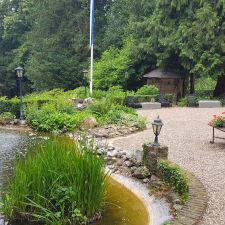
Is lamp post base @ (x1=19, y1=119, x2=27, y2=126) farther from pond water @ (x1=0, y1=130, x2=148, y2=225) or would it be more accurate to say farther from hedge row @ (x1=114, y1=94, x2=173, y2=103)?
hedge row @ (x1=114, y1=94, x2=173, y2=103)

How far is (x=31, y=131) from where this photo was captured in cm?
1338

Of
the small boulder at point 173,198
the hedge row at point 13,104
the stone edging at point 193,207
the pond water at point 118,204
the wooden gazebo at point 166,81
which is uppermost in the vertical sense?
the wooden gazebo at point 166,81

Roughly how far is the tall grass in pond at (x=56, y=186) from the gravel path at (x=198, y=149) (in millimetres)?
1668

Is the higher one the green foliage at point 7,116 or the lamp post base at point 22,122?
the green foliage at point 7,116

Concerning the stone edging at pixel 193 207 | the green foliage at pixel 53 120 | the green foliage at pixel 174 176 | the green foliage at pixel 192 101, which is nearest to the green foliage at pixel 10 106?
the green foliage at pixel 53 120

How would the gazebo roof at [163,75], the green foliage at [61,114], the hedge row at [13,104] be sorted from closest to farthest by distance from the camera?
the green foliage at [61,114]
the hedge row at [13,104]
the gazebo roof at [163,75]

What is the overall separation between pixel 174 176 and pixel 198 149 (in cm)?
332

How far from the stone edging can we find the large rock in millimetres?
6942

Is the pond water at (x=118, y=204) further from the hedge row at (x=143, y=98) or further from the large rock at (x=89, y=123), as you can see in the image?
the hedge row at (x=143, y=98)

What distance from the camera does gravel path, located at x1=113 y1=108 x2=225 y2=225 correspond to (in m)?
5.96

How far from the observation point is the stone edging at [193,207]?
5.06m

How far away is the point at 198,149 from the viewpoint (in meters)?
9.84

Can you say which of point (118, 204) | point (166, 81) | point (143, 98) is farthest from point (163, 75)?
point (118, 204)

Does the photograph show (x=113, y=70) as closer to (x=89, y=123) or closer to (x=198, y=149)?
(x=89, y=123)
